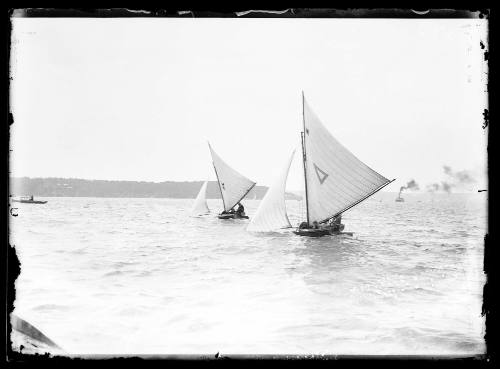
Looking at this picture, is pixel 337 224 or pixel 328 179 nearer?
pixel 337 224

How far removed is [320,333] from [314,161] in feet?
3.69

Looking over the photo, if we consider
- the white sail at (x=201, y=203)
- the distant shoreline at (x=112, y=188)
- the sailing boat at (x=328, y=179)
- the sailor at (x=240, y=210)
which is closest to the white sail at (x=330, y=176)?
the sailing boat at (x=328, y=179)

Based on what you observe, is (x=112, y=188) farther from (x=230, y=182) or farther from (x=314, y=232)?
(x=314, y=232)

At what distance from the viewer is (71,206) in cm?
251

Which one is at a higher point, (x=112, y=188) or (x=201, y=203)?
(x=112, y=188)

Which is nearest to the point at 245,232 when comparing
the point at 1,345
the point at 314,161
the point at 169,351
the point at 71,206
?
the point at 314,161

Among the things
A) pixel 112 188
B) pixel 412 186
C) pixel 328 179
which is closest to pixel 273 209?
pixel 328 179

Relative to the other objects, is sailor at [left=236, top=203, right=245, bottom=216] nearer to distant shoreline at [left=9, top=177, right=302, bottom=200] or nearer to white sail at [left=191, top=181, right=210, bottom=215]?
distant shoreline at [left=9, top=177, right=302, bottom=200]

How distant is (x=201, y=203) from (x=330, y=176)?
1010 mm

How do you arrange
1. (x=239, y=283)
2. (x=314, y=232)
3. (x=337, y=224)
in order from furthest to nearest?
(x=314, y=232) → (x=337, y=224) → (x=239, y=283)

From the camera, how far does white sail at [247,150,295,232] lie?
2.66 meters

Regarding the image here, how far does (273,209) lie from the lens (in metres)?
2.78

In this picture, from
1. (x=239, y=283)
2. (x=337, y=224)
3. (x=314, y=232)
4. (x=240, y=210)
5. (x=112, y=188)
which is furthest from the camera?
(x=314, y=232)

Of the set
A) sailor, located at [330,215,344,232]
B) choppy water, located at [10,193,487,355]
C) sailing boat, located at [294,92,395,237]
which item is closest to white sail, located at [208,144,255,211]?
choppy water, located at [10,193,487,355]
